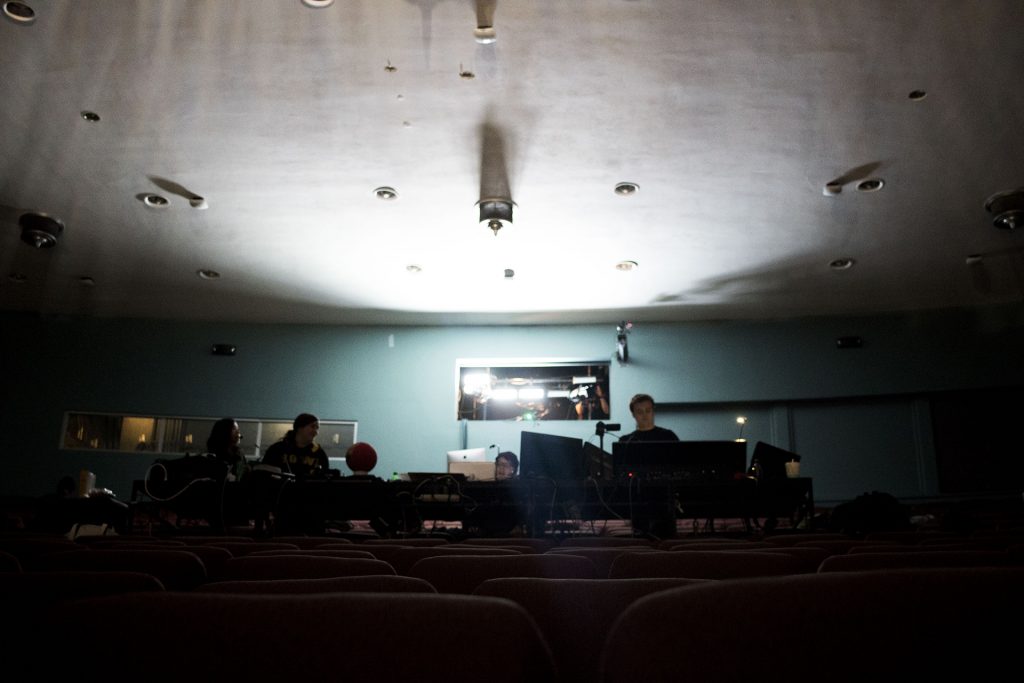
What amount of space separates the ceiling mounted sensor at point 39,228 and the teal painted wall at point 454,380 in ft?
9.86

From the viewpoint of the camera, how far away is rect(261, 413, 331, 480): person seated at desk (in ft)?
20.1

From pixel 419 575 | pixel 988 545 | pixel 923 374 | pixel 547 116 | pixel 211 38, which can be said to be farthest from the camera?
pixel 923 374

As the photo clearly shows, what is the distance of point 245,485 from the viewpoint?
17.1ft

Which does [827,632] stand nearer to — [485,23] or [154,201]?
[485,23]

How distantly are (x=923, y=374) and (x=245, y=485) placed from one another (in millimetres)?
8360

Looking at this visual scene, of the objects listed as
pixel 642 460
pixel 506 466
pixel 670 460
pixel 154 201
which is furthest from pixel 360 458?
pixel 154 201

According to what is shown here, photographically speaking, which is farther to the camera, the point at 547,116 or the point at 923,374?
the point at 923,374

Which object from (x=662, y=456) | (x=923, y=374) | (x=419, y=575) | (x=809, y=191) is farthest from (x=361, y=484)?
(x=923, y=374)

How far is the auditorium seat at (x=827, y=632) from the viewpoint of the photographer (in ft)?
2.11

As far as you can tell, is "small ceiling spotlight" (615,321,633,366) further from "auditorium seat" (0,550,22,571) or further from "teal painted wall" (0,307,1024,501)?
"auditorium seat" (0,550,22,571)

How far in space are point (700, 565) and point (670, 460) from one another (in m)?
3.45

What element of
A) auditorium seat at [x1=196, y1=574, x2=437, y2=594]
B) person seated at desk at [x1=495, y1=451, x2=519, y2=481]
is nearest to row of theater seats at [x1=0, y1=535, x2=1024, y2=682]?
auditorium seat at [x1=196, y1=574, x2=437, y2=594]

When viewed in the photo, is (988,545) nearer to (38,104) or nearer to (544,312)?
(38,104)

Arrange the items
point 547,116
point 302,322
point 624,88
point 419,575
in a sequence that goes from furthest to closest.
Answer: point 302,322
point 547,116
point 624,88
point 419,575
